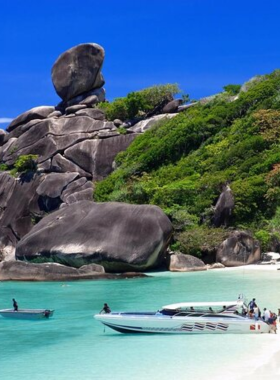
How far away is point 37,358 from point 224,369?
4765 millimetres

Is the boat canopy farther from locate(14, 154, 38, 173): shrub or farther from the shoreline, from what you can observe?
locate(14, 154, 38, 173): shrub

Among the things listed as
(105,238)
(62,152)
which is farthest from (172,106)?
(105,238)

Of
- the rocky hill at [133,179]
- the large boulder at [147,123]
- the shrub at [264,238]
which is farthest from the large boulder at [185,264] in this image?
the large boulder at [147,123]

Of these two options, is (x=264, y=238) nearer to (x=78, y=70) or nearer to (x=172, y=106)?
(x=172, y=106)

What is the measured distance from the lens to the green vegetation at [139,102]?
57188mm

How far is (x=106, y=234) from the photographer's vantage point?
112ft

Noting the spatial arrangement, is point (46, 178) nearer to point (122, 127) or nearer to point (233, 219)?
point (122, 127)

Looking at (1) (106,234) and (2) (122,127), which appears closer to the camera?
(1) (106,234)

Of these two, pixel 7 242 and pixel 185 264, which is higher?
pixel 7 242

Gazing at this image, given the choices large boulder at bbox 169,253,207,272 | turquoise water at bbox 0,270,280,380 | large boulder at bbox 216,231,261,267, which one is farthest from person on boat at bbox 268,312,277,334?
large boulder at bbox 216,231,261,267

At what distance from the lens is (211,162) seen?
4662 cm

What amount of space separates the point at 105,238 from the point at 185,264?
4.89 m

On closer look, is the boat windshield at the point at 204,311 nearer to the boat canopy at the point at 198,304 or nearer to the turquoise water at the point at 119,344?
the boat canopy at the point at 198,304

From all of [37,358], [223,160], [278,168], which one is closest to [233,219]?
[278,168]
